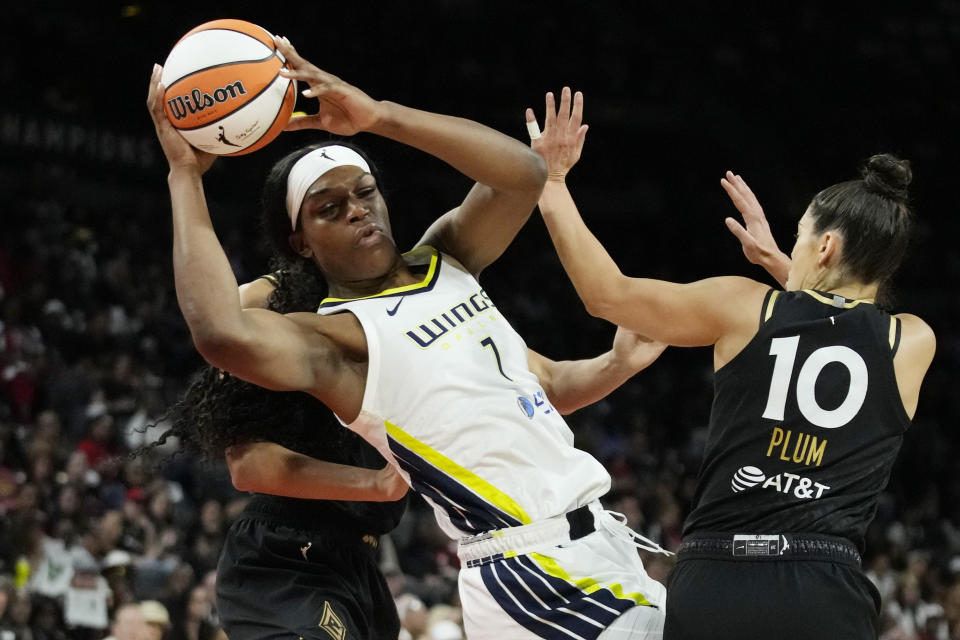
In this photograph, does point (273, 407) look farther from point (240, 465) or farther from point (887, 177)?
point (887, 177)

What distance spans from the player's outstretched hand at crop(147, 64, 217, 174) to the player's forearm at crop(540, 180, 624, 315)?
105 cm

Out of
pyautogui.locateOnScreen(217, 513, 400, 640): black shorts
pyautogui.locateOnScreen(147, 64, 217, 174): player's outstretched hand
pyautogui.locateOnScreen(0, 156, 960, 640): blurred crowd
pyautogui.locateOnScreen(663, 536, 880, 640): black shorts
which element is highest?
pyautogui.locateOnScreen(147, 64, 217, 174): player's outstretched hand

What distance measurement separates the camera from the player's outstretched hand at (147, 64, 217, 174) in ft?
11.1

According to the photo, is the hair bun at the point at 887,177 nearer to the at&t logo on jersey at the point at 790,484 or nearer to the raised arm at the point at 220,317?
the at&t logo on jersey at the point at 790,484

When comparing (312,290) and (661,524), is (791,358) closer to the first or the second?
(312,290)

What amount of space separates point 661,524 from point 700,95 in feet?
42.4

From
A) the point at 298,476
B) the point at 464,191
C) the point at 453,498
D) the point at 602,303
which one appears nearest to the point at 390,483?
the point at 298,476

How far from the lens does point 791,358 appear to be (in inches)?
125

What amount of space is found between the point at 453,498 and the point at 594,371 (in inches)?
38.1

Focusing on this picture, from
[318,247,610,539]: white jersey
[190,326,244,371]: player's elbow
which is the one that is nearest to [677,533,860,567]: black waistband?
[318,247,610,539]: white jersey

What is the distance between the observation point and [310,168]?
3.86 m

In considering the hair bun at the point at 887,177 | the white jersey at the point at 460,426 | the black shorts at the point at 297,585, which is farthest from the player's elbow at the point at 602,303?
the black shorts at the point at 297,585

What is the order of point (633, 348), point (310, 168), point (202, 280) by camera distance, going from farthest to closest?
point (633, 348), point (310, 168), point (202, 280)

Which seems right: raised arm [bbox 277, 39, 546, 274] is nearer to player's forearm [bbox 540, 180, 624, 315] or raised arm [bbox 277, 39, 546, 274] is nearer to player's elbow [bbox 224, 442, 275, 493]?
player's forearm [bbox 540, 180, 624, 315]
